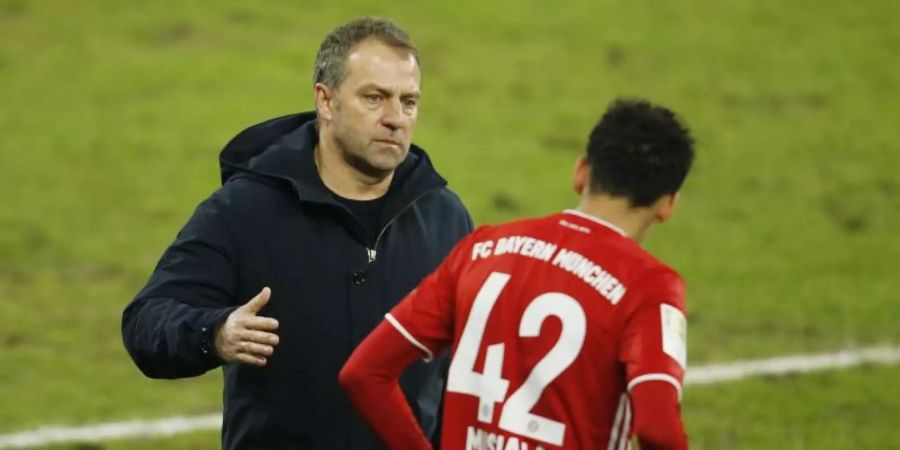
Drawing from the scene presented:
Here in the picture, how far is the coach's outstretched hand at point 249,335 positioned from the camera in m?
4.71

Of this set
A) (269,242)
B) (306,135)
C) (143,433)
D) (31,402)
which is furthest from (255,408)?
(31,402)

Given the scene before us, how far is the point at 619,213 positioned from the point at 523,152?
10286 millimetres

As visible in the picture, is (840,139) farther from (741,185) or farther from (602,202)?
(602,202)

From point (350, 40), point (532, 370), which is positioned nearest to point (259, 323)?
point (532, 370)

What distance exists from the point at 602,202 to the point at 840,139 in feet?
36.5

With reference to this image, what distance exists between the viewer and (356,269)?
543 centimetres

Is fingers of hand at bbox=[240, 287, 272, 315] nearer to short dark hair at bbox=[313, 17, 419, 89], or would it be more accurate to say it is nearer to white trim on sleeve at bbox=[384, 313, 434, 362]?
white trim on sleeve at bbox=[384, 313, 434, 362]

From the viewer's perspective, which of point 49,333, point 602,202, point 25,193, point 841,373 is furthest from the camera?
point 25,193

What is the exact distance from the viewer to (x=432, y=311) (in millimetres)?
4504

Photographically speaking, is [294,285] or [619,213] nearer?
[619,213]

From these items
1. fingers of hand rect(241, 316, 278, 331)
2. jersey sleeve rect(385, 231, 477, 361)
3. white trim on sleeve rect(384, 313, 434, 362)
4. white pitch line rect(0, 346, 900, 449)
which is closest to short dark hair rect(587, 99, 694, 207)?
jersey sleeve rect(385, 231, 477, 361)

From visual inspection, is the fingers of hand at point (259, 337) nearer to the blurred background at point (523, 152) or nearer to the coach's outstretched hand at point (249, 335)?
the coach's outstretched hand at point (249, 335)

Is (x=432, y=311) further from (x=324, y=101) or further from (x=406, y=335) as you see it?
A: (x=324, y=101)

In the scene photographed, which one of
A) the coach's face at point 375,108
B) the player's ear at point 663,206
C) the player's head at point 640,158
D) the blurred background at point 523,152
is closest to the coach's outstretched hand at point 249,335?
the coach's face at point 375,108
